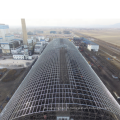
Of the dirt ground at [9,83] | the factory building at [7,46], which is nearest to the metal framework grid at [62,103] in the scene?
the dirt ground at [9,83]

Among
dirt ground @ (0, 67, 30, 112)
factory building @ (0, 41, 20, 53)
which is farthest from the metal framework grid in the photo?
factory building @ (0, 41, 20, 53)

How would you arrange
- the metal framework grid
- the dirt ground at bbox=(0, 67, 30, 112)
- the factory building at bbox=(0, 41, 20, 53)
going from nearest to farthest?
the metal framework grid < the dirt ground at bbox=(0, 67, 30, 112) < the factory building at bbox=(0, 41, 20, 53)

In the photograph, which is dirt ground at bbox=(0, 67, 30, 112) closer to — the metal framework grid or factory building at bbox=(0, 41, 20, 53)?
the metal framework grid

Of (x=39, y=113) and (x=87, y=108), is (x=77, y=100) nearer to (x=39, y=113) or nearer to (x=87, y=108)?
(x=87, y=108)

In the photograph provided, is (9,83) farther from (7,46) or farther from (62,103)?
(7,46)

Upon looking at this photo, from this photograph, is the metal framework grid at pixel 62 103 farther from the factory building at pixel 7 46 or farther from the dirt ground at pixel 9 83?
the factory building at pixel 7 46

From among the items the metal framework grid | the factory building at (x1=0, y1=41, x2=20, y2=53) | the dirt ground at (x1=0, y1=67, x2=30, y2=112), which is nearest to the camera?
the metal framework grid

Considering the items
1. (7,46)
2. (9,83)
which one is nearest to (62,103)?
(9,83)

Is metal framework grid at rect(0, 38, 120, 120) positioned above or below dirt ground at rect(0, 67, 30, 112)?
above
